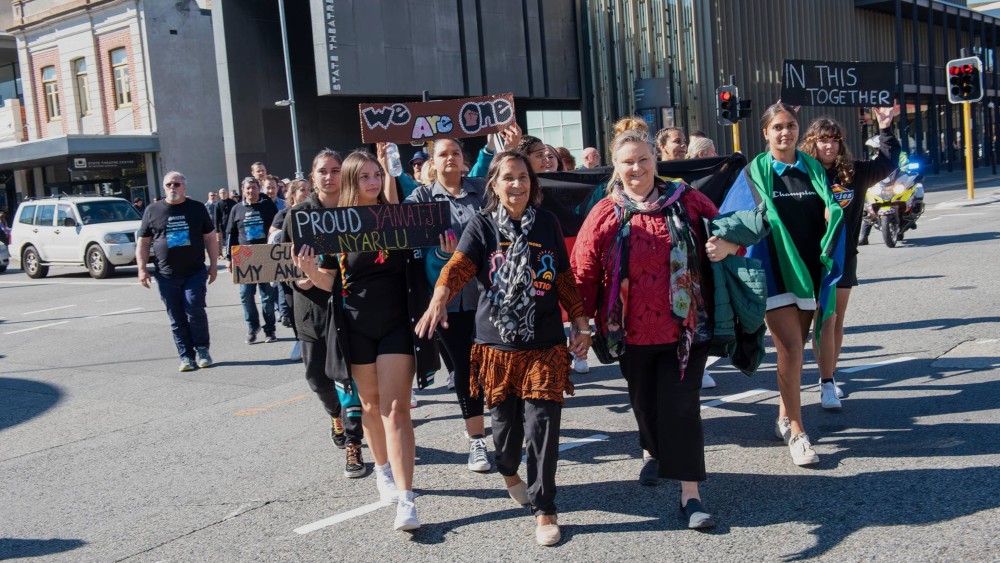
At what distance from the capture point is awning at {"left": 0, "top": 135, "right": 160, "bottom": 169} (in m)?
29.3

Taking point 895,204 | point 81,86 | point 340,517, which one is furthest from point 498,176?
point 81,86

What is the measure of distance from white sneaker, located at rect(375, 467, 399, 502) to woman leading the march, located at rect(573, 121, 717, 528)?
1427 mm

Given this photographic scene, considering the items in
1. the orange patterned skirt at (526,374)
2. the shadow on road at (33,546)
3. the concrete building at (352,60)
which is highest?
the concrete building at (352,60)

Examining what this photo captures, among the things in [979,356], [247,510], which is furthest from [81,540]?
[979,356]

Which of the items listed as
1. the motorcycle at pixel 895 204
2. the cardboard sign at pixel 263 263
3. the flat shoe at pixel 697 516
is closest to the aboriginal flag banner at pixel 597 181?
the cardboard sign at pixel 263 263

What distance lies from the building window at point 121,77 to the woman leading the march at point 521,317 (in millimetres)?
30590

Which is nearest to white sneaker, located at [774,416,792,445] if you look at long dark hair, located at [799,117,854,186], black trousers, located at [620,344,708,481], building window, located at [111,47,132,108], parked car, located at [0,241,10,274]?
black trousers, located at [620,344,708,481]

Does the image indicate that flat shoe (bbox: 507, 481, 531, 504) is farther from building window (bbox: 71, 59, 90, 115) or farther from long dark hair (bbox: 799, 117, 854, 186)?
building window (bbox: 71, 59, 90, 115)

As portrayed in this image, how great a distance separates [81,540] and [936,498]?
14.0 ft

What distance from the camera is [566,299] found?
4.50 meters

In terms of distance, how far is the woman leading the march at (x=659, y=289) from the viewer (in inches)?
A: 173

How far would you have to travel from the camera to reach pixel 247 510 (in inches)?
199

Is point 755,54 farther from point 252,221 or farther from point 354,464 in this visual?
point 354,464

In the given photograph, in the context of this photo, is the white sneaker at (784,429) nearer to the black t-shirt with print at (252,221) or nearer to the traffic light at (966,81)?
the black t-shirt with print at (252,221)
